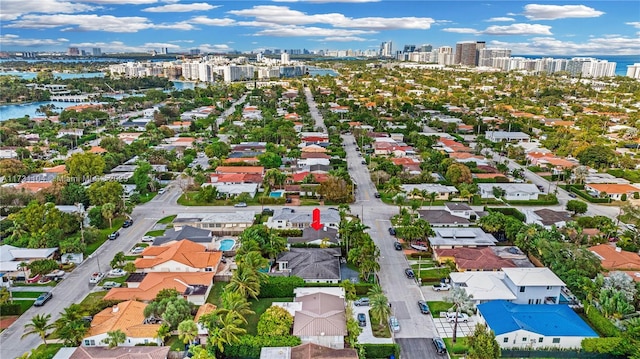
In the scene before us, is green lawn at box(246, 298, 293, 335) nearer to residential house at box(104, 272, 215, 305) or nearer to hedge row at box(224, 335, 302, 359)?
hedge row at box(224, 335, 302, 359)

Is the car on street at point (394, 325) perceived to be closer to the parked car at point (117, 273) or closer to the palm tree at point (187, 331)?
the palm tree at point (187, 331)

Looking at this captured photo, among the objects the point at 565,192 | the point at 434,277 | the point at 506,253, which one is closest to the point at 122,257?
the point at 434,277

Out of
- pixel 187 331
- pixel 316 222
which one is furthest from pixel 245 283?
pixel 316 222

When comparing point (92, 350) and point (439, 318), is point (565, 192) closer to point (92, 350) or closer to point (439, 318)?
point (439, 318)

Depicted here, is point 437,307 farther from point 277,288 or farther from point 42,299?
point 42,299

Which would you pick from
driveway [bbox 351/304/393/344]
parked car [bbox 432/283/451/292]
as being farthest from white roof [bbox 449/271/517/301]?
driveway [bbox 351/304/393/344]

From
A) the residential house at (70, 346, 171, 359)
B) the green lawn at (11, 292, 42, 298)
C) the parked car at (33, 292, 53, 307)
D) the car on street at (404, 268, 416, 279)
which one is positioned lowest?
the green lawn at (11, 292, 42, 298)
